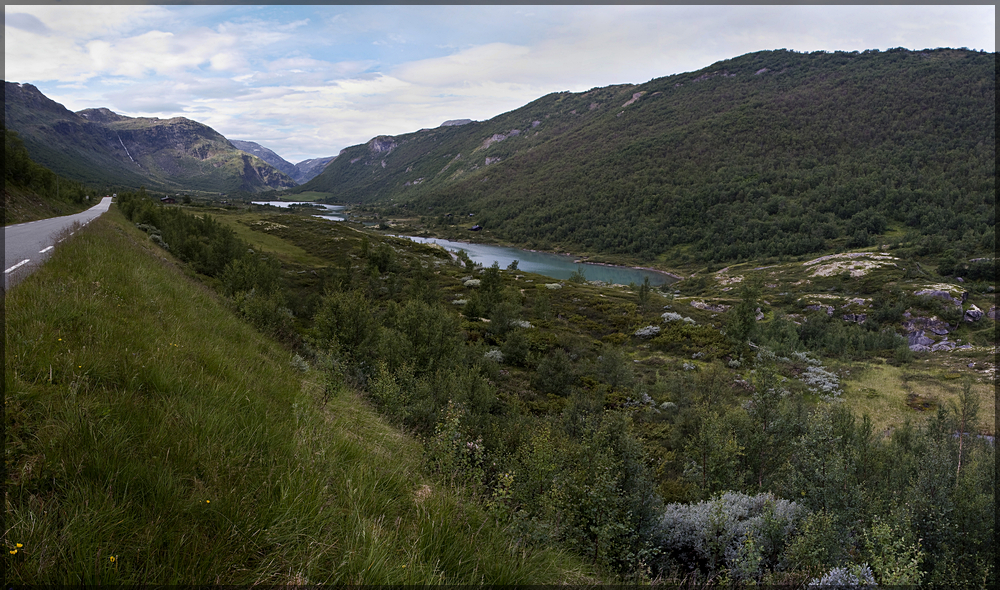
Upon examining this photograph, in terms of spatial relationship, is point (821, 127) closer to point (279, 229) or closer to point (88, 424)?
point (279, 229)

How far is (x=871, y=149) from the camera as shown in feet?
474

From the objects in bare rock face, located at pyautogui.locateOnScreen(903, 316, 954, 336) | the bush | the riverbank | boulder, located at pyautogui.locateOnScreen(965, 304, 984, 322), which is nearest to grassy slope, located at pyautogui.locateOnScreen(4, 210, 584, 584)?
the bush

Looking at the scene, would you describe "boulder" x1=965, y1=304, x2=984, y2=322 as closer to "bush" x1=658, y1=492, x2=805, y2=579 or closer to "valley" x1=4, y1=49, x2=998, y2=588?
"valley" x1=4, y1=49, x2=998, y2=588

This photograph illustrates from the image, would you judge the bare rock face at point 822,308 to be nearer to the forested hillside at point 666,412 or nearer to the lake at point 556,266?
the forested hillside at point 666,412

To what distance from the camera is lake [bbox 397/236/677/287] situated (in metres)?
112

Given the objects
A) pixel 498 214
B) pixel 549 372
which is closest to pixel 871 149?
pixel 498 214

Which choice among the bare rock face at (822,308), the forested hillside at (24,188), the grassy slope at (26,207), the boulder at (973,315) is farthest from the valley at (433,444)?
the boulder at (973,315)

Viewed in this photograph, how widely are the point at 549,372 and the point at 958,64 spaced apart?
10200 inches

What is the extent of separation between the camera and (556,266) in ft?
411

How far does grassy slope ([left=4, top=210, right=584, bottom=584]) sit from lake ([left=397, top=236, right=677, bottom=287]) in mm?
96916

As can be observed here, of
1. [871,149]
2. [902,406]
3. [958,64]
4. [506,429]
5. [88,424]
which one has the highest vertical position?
[958,64]

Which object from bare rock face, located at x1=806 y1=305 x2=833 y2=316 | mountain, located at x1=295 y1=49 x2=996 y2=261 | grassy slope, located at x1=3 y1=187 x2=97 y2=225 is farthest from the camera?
mountain, located at x1=295 y1=49 x2=996 y2=261

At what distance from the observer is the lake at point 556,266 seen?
Answer: 11156 centimetres

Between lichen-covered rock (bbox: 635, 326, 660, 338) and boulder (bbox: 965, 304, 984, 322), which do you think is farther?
boulder (bbox: 965, 304, 984, 322)
